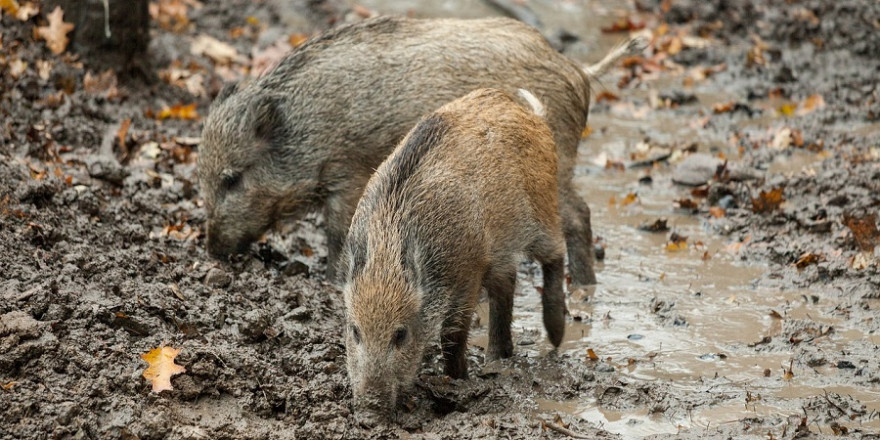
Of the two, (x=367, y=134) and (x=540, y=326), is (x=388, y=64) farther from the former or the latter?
(x=540, y=326)

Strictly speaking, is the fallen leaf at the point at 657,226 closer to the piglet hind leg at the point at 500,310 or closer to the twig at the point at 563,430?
the piglet hind leg at the point at 500,310

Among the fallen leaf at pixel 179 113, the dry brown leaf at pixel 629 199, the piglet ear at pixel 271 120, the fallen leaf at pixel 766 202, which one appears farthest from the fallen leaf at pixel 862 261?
the fallen leaf at pixel 179 113

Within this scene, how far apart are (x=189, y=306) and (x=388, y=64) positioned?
83.5 inches

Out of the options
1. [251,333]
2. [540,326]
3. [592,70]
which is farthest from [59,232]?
[592,70]

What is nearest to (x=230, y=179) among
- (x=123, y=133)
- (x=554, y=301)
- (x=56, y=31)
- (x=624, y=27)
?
(x=123, y=133)

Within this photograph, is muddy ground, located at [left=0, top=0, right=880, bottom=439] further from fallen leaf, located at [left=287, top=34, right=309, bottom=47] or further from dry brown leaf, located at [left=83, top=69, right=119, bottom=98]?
fallen leaf, located at [left=287, top=34, right=309, bottom=47]

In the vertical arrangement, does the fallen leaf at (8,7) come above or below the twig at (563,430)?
above

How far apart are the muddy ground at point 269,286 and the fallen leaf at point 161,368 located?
0.14 ft

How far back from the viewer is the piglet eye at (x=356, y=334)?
15.0ft

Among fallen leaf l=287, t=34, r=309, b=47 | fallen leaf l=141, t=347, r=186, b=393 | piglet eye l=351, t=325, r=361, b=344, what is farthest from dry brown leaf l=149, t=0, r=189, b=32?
piglet eye l=351, t=325, r=361, b=344

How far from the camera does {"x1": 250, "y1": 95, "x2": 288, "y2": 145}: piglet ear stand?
249 inches

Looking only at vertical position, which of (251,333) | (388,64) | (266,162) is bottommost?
(251,333)

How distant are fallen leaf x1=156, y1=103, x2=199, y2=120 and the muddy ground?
0.23 ft

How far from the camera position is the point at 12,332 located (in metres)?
4.48
